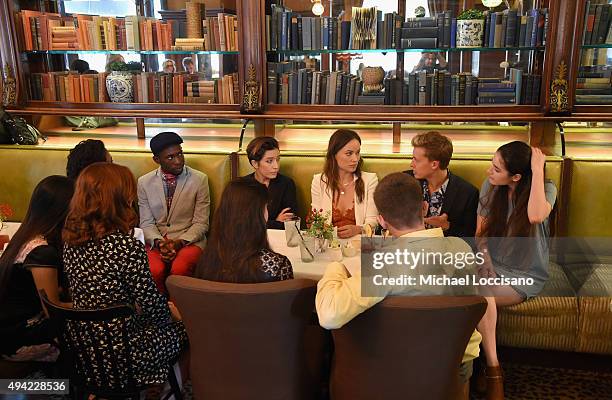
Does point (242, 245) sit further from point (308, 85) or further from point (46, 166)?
point (46, 166)

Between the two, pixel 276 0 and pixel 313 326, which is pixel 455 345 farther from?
pixel 276 0

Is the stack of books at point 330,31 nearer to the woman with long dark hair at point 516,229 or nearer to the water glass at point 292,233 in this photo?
the woman with long dark hair at point 516,229

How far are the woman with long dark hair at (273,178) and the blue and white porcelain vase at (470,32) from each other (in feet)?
5.18

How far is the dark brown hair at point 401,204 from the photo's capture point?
6.55ft

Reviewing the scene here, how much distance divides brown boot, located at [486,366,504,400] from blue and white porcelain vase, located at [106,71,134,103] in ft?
11.0

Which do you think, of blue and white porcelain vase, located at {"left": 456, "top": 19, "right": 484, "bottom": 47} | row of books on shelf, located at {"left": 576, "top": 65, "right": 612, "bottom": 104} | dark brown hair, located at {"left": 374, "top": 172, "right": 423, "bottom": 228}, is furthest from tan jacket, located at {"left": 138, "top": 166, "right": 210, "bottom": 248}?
row of books on shelf, located at {"left": 576, "top": 65, "right": 612, "bottom": 104}

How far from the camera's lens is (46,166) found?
→ 13.9ft

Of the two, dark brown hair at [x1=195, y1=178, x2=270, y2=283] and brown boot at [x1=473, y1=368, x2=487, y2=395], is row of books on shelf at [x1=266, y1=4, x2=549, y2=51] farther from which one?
dark brown hair at [x1=195, y1=178, x2=270, y2=283]

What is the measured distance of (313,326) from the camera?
2.53m

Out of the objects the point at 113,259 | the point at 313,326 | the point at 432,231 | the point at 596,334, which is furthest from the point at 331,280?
the point at 596,334

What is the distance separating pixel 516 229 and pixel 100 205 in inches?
75.2

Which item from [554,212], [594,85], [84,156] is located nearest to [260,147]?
[84,156]

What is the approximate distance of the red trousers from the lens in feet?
11.1

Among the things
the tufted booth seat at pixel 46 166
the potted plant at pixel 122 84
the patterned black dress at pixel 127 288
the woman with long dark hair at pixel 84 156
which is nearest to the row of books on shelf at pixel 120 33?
the potted plant at pixel 122 84
